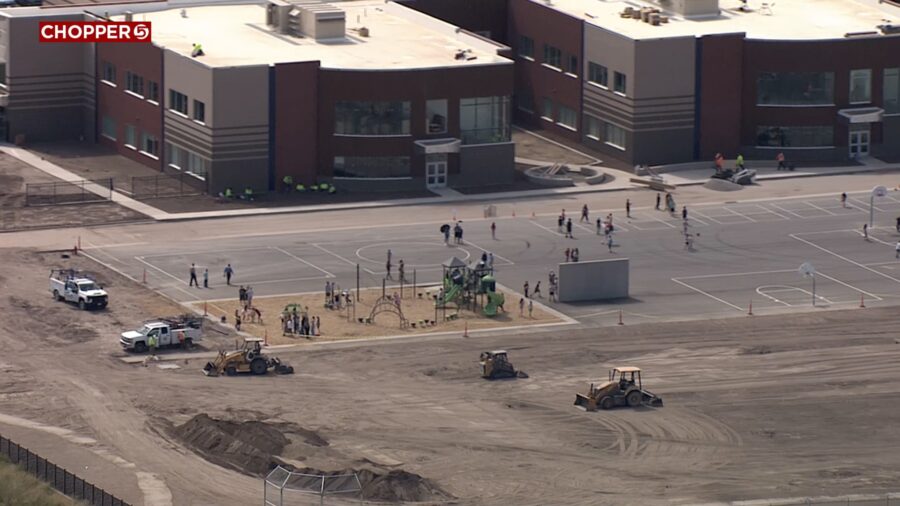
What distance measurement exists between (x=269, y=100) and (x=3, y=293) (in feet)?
99.6

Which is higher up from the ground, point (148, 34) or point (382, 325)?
point (148, 34)

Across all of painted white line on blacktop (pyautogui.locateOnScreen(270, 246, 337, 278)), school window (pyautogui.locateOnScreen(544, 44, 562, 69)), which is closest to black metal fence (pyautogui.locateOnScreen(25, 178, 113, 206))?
painted white line on blacktop (pyautogui.locateOnScreen(270, 246, 337, 278))

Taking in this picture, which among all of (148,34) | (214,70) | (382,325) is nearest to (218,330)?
(382,325)

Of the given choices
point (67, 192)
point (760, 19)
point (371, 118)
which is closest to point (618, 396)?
point (371, 118)

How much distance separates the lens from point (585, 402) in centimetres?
12875

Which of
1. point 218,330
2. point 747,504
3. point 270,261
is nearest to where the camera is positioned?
point 747,504

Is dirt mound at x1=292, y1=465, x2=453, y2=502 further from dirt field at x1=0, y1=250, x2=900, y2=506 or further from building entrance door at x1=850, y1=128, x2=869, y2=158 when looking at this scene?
building entrance door at x1=850, y1=128, x2=869, y2=158

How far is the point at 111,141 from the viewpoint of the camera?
612 ft

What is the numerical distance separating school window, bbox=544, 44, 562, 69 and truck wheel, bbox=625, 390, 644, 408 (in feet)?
222

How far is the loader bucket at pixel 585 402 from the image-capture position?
128250 millimetres

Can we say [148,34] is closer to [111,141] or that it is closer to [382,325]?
[111,141]

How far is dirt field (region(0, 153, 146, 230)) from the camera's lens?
16500cm

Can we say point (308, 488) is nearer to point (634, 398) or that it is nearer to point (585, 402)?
point (585, 402)

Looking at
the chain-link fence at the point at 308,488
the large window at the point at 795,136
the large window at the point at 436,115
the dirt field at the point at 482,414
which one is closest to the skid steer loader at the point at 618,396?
the dirt field at the point at 482,414
